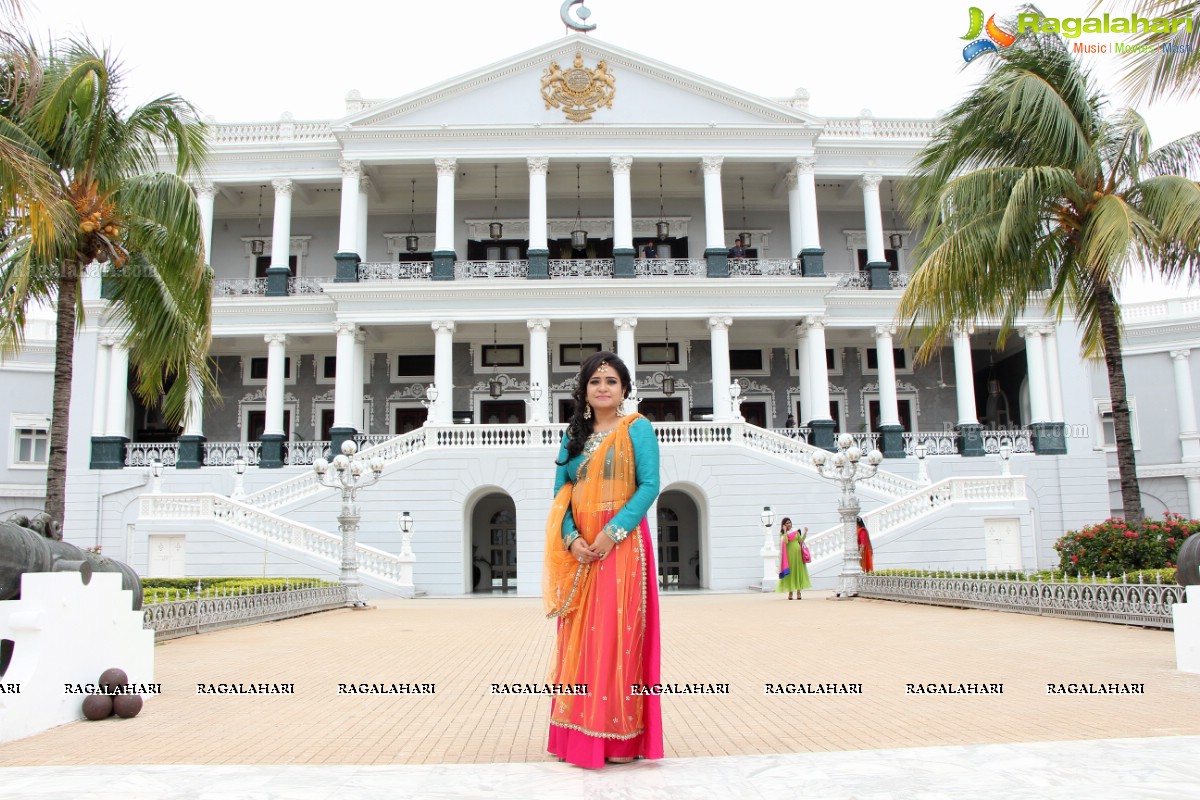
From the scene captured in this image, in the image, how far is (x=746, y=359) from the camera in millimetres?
31688

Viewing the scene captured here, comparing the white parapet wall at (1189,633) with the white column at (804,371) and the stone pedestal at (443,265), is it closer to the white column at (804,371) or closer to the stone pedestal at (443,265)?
the white column at (804,371)

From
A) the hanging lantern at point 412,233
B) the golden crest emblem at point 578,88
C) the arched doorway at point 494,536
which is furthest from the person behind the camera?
the hanging lantern at point 412,233

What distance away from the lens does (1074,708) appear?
5719 mm

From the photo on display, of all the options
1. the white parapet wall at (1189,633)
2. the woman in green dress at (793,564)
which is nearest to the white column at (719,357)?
the woman in green dress at (793,564)

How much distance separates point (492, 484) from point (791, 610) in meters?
10.6

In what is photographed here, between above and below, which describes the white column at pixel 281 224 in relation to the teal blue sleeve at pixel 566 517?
above

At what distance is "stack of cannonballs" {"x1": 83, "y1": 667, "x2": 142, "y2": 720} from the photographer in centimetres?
587

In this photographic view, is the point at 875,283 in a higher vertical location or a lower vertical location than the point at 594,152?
lower

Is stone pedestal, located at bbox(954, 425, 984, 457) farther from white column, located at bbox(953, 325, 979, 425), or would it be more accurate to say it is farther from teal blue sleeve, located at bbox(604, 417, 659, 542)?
teal blue sleeve, located at bbox(604, 417, 659, 542)

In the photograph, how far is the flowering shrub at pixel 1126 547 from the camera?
13141 millimetres

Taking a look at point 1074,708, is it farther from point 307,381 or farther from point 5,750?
point 307,381

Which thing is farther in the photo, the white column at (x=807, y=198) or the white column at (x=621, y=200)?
the white column at (x=807, y=198)

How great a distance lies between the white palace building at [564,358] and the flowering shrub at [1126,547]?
7520 mm

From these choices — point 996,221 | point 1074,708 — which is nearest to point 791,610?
point 996,221
